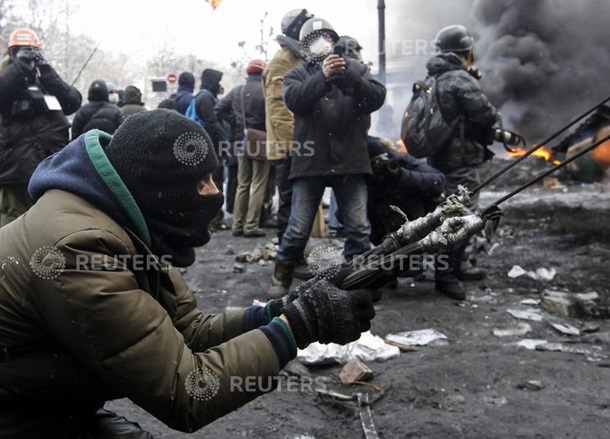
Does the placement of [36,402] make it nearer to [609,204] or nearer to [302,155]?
[302,155]

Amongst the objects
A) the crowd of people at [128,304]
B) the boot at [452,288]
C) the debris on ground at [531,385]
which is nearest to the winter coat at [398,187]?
the boot at [452,288]

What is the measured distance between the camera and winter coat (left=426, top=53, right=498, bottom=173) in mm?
4859

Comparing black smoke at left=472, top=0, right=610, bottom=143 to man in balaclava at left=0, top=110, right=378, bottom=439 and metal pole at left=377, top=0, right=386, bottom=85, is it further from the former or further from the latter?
man in balaclava at left=0, top=110, right=378, bottom=439

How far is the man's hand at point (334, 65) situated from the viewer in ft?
13.5

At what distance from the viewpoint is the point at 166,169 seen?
172 centimetres

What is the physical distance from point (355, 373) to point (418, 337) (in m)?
0.83

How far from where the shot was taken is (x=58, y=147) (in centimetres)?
513

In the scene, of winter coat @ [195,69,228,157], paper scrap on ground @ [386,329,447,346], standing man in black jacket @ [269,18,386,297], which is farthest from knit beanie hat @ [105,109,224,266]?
winter coat @ [195,69,228,157]

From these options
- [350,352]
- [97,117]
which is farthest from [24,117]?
[350,352]

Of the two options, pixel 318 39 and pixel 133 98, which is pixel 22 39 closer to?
Result: pixel 133 98

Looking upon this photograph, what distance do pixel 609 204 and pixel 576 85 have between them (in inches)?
195

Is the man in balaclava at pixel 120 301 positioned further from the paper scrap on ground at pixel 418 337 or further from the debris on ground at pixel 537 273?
the debris on ground at pixel 537 273

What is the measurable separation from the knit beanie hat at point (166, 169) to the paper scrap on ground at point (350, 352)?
1.86 meters

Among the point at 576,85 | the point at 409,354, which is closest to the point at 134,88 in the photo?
the point at 409,354
